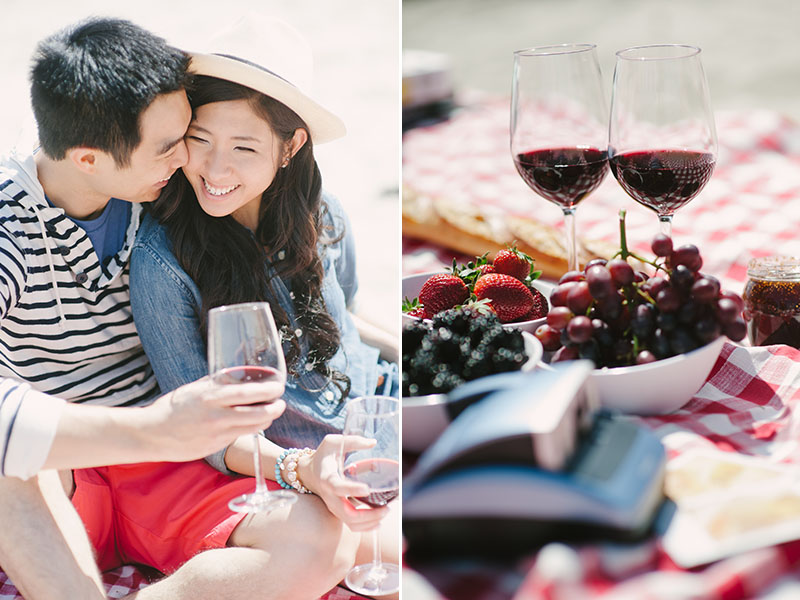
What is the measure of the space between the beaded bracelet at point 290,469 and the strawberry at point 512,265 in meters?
0.37

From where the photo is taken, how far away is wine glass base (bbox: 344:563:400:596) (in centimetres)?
111

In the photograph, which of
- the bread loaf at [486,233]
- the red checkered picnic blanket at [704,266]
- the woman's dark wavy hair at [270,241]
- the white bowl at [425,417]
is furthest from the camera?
the bread loaf at [486,233]

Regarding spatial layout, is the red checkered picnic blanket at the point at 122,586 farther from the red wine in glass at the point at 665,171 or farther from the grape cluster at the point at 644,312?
the red wine in glass at the point at 665,171

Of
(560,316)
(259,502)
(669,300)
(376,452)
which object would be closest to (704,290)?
(669,300)

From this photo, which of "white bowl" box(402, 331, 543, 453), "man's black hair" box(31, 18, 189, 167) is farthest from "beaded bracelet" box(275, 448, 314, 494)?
"man's black hair" box(31, 18, 189, 167)

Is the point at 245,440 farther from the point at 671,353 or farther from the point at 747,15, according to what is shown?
the point at 747,15

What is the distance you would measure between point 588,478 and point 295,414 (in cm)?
73

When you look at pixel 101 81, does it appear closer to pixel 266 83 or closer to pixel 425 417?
pixel 266 83

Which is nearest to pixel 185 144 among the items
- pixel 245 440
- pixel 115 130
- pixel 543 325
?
pixel 115 130

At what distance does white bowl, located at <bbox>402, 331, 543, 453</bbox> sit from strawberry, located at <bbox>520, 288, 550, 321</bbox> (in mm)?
146

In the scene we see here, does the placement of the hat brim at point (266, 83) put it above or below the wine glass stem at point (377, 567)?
above

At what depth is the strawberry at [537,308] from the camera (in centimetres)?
100

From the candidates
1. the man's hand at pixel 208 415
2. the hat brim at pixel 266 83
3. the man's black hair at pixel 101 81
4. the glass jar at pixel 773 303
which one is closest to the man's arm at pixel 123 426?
the man's hand at pixel 208 415

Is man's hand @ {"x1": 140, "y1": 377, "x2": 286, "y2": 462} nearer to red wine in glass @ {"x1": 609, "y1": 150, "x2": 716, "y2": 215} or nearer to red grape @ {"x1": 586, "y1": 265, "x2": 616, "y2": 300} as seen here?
red grape @ {"x1": 586, "y1": 265, "x2": 616, "y2": 300}
